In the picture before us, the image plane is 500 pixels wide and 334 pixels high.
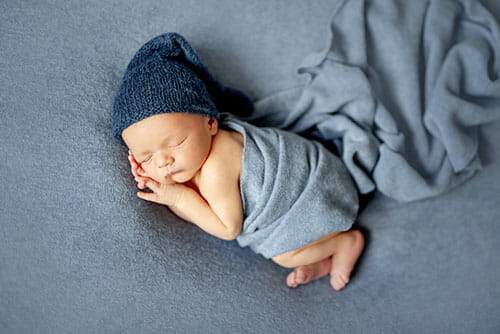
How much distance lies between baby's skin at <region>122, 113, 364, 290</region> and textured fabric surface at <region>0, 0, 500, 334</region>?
2.5 inches

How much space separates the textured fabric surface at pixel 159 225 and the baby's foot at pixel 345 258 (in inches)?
1.7

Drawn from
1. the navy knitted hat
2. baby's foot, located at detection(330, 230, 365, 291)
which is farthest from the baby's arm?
baby's foot, located at detection(330, 230, 365, 291)

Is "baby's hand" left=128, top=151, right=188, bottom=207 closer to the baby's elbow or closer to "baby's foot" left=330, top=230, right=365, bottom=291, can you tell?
the baby's elbow

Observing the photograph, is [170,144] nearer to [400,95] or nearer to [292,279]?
[292,279]

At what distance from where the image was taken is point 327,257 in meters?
1.23

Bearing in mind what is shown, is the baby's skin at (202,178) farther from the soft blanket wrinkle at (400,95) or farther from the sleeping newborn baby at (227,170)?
the soft blanket wrinkle at (400,95)

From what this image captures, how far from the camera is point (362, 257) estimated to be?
1243mm

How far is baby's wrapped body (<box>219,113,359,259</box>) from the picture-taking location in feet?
3.49

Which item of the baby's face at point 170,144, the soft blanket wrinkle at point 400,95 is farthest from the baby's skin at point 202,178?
the soft blanket wrinkle at point 400,95

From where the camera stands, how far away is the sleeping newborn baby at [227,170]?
948mm

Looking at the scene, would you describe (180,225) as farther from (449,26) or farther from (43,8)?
(449,26)

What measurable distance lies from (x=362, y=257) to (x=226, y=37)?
82 centimetres

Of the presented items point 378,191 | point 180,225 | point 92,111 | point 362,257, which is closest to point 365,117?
point 378,191

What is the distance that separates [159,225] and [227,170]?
23cm
